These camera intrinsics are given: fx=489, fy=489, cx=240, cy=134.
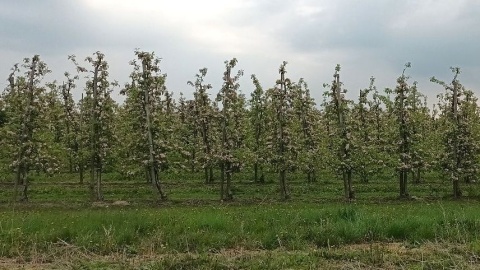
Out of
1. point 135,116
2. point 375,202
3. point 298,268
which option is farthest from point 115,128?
point 298,268

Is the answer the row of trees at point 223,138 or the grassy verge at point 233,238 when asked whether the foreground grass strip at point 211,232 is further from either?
the row of trees at point 223,138

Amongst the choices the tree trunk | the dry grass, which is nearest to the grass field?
the dry grass

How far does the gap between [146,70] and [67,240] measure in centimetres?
1958

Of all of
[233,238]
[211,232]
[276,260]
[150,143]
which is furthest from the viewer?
[150,143]

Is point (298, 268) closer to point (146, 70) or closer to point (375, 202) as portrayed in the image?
point (375, 202)

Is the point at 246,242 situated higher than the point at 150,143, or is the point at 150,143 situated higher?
the point at 150,143

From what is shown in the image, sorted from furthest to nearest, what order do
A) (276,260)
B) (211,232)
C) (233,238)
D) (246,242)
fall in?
(211,232), (233,238), (246,242), (276,260)

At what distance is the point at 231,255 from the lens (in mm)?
12547

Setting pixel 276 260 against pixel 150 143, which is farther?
pixel 150 143

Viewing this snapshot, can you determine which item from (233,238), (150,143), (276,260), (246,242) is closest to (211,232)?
(233,238)

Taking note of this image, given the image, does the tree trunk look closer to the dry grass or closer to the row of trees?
the row of trees

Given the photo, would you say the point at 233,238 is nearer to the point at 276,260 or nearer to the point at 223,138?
the point at 276,260

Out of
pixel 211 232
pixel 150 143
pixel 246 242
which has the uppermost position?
pixel 150 143

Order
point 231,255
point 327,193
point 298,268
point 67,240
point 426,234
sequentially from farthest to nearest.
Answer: point 327,193 < point 426,234 < point 67,240 < point 231,255 < point 298,268
